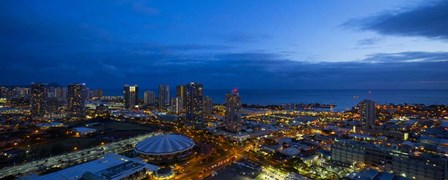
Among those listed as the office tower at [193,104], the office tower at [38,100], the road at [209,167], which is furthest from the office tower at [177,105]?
the road at [209,167]

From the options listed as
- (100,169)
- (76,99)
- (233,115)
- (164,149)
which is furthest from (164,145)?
(76,99)

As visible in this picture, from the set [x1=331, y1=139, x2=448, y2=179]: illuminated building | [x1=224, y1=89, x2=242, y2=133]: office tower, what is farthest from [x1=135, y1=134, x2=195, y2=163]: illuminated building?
[x1=331, y1=139, x2=448, y2=179]: illuminated building

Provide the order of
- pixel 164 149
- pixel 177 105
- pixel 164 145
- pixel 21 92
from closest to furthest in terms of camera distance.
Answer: pixel 164 149 < pixel 164 145 < pixel 177 105 < pixel 21 92

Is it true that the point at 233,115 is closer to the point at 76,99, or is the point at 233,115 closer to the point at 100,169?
the point at 100,169

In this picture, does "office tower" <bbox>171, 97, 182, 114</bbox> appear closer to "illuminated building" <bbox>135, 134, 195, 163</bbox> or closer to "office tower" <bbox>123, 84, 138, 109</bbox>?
"office tower" <bbox>123, 84, 138, 109</bbox>

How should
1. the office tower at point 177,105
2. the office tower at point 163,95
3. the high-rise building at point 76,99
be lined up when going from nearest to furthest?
1. the high-rise building at point 76,99
2. the office tower at point 177,105
3. the office tower at point 163,95

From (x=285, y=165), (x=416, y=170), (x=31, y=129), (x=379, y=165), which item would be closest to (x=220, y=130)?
(x=285, y=165)

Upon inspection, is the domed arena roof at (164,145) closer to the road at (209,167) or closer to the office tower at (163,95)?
the road at (209,167)
